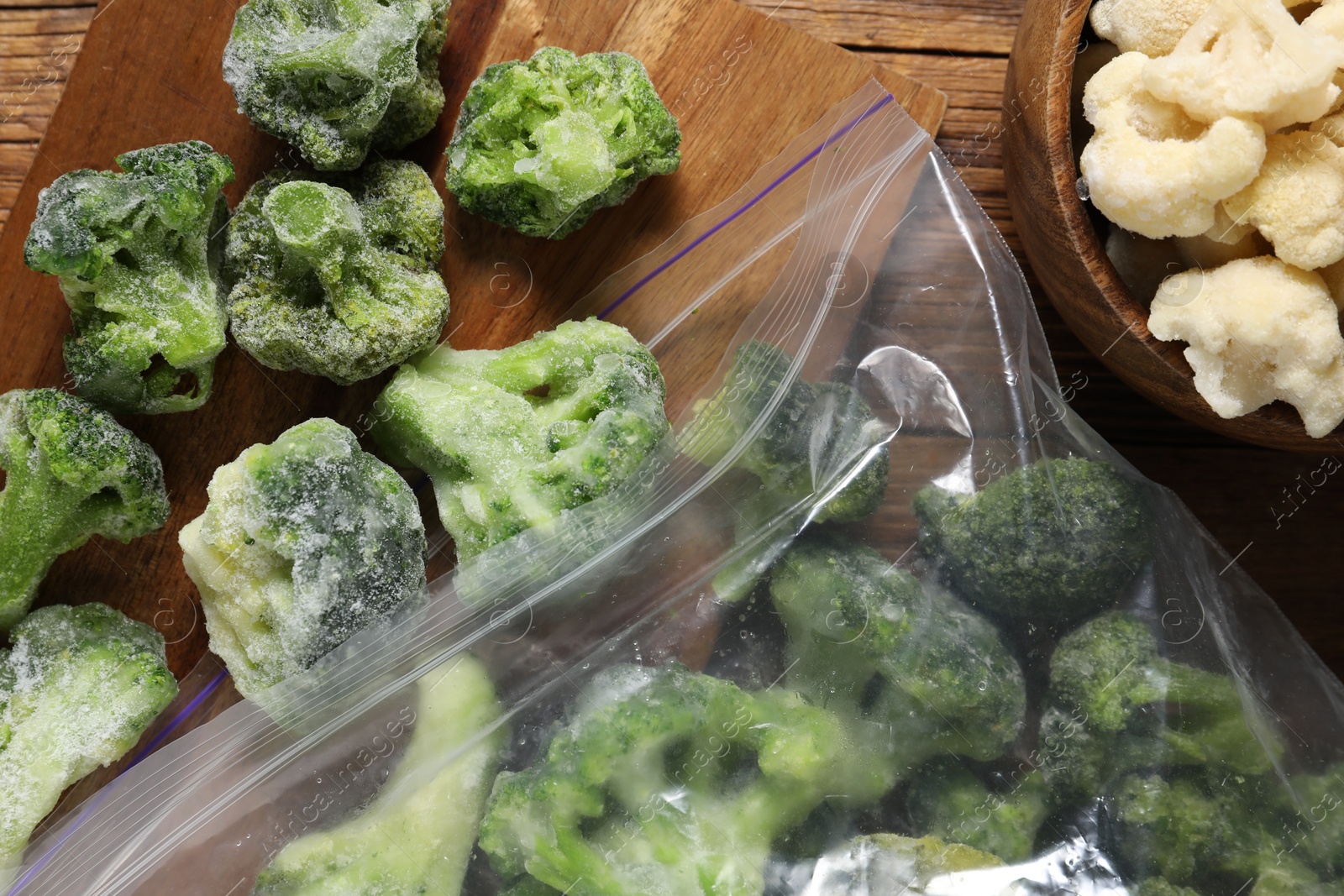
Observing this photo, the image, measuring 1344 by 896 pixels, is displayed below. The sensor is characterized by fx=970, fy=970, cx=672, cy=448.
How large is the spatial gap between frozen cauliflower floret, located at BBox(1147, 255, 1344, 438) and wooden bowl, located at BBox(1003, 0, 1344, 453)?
0.07 ft

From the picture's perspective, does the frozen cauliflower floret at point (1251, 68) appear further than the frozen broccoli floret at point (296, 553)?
No

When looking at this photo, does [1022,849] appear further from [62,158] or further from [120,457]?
[62,158]

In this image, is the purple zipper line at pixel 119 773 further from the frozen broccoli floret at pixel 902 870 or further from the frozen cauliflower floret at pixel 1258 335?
the frozen cauliflower floret at pixel 1258 335

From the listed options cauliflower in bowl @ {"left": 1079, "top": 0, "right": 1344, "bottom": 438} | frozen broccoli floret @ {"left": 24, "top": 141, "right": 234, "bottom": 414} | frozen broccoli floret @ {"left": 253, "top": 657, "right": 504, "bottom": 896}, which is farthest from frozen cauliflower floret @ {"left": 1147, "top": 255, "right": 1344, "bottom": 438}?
frozen broccoli floret @ {"left": 24, "top": 141, "right": 234, "bottom": 414}

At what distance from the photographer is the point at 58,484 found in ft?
3.14

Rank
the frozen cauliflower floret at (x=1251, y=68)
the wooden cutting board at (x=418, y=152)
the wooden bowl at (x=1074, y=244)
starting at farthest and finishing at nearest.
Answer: the wooden cutting board at (x=418, y=152) → the wooden bowl at (x=1074, y=244) → the frozen cauliflower floret at (x=1251, y=68)

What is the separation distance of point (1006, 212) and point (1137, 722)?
0.60 metres

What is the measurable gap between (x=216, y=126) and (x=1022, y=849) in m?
1.09

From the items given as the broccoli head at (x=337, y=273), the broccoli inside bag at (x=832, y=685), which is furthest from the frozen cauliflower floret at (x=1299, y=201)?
the broccoli head at (x=337, y=273)

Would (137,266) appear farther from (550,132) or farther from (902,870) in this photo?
(902,870)

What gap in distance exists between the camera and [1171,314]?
86 cm

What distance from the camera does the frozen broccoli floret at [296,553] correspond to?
3.01 ft

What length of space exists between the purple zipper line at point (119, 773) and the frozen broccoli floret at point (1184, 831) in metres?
0.91

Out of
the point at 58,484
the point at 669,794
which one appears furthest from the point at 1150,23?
the point at 58,484
